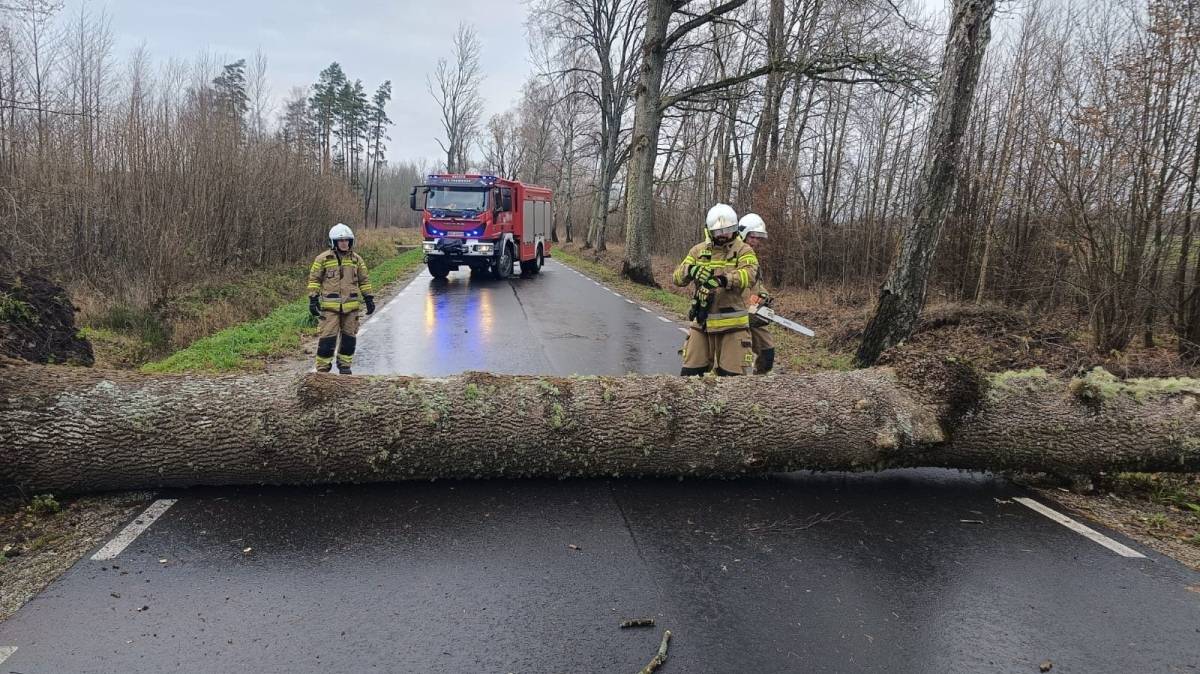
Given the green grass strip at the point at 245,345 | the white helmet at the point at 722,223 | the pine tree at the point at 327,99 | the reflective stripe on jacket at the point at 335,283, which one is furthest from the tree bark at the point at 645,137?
the pine tree at the point at 327,99

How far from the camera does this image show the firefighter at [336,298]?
23.0 ft

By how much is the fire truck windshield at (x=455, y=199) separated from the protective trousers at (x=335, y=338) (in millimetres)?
11977

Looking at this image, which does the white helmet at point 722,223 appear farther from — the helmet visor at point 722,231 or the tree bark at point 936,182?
the tree bark at point 936,182

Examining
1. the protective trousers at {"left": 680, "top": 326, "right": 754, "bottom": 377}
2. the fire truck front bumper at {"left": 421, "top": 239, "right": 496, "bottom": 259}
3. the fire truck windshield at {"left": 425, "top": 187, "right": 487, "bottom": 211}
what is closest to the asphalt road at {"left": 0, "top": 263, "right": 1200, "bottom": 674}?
the protective trousers at {"left": 680, "top": 326, "right": 754, "bottom": 377}

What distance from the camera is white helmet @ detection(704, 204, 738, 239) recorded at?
5.46 m

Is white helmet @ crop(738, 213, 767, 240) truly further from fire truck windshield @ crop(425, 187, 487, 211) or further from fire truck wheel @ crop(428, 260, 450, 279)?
fire truck wheel @ crop(428, 260, 450, 279)

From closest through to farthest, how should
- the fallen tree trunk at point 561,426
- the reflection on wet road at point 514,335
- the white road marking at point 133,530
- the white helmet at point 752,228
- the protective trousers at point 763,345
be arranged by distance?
the white road marking at point 133,530 → the fallen tree trunk at point 561,426 → the white helmet at point 752,228 → the protective trousers at point 763,345 → the reflection on wet road at point 514,335

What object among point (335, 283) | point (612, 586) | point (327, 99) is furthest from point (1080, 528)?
point (327, 99)

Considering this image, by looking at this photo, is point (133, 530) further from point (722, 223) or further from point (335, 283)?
point (722, 223)

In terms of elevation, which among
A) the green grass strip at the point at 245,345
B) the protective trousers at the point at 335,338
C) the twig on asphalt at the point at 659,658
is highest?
the protective trousers at the point at 335,338

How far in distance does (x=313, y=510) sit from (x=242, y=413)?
31.5 inches

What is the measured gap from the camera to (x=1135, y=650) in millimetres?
2865

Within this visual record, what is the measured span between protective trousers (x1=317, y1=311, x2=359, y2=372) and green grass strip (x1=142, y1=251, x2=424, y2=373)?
1117 mm

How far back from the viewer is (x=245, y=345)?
8.77 meters
